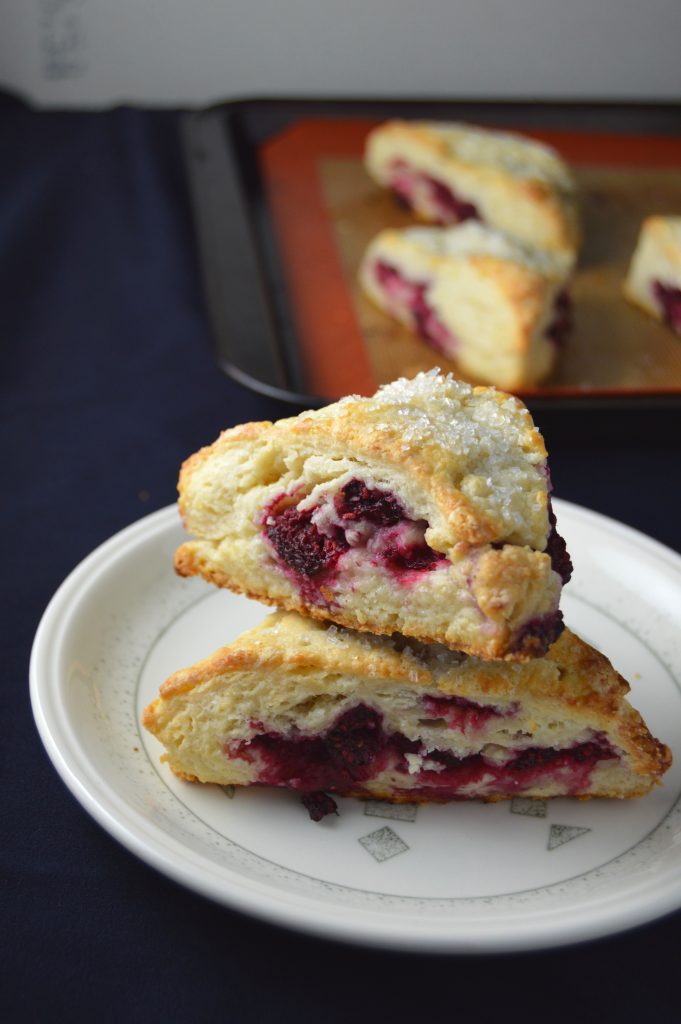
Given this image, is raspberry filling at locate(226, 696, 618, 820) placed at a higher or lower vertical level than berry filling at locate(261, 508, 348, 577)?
lower

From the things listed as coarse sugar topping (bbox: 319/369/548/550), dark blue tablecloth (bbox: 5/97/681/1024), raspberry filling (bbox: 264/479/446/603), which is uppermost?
coarse sugar topping (bbox: 319/369/548/550)

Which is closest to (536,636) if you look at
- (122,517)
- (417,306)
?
(122,517)

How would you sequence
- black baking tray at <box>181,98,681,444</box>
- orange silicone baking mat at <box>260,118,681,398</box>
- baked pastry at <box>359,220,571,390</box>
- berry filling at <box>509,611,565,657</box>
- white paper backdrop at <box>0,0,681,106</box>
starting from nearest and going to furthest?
1. berry filling at <box>509,611,565,657</box>
2. black baking tray at <box>181,98,681,444</box>
3. baked pastry at <box>359,220,571,390</box>
4. orange silicone baking mat at <box>260,118,681,398</box>
5. white paper backdrop at <box>0,0,681,106</box>

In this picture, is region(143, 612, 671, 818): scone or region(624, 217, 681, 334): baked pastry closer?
region(143, 612, 671, 818): scone

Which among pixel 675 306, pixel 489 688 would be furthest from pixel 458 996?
pixel 675 306

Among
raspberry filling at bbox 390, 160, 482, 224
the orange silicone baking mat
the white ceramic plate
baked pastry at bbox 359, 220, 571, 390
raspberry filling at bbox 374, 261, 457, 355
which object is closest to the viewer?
the white ceramic plate

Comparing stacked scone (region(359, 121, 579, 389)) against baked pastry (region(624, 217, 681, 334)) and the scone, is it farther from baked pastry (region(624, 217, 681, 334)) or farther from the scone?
the scone

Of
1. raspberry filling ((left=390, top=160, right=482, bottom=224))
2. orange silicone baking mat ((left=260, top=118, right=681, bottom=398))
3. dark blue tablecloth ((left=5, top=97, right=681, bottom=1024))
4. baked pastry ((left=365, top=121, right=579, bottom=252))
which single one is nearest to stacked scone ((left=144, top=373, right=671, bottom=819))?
dark blue tablecloth ((left=5, top=97, right=681, bottom=1024))

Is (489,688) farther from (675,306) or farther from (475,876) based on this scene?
(675,306)

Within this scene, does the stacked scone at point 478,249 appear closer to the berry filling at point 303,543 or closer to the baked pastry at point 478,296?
the baked pastry at point 478,296
